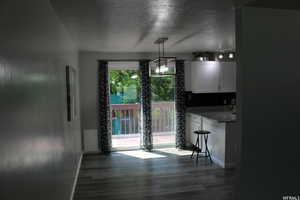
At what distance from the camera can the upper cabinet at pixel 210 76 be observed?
18.0 ft

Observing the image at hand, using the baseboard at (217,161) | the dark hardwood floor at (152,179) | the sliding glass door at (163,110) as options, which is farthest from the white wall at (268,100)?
the sliding glass door at (163,110)

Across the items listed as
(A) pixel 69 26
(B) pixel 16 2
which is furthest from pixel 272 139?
(A) pixel 69 26

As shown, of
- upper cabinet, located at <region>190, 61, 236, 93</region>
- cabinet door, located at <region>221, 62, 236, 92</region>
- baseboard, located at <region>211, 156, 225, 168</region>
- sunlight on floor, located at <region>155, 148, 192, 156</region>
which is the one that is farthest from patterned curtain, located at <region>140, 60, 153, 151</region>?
cabinet door, located at <region>221, 62, 236, 92</region>

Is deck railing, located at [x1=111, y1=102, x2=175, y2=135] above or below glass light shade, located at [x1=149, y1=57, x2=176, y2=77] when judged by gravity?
below

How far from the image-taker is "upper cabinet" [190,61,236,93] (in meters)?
5.48

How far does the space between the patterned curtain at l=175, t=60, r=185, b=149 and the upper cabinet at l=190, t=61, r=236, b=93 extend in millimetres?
282

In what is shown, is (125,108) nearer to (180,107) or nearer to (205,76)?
(180,107)

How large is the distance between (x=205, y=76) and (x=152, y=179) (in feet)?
9.71

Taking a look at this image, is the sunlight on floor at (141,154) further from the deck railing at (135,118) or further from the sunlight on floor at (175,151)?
the deck railing at (135,118)

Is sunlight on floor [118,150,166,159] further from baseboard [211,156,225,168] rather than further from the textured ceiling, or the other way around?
the textured ceiling

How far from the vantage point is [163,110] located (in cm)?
584

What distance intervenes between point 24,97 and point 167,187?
2.85 meters

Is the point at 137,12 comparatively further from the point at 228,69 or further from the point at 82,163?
the point at 228,69

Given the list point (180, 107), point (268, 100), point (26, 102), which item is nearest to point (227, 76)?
point (180, 107)
